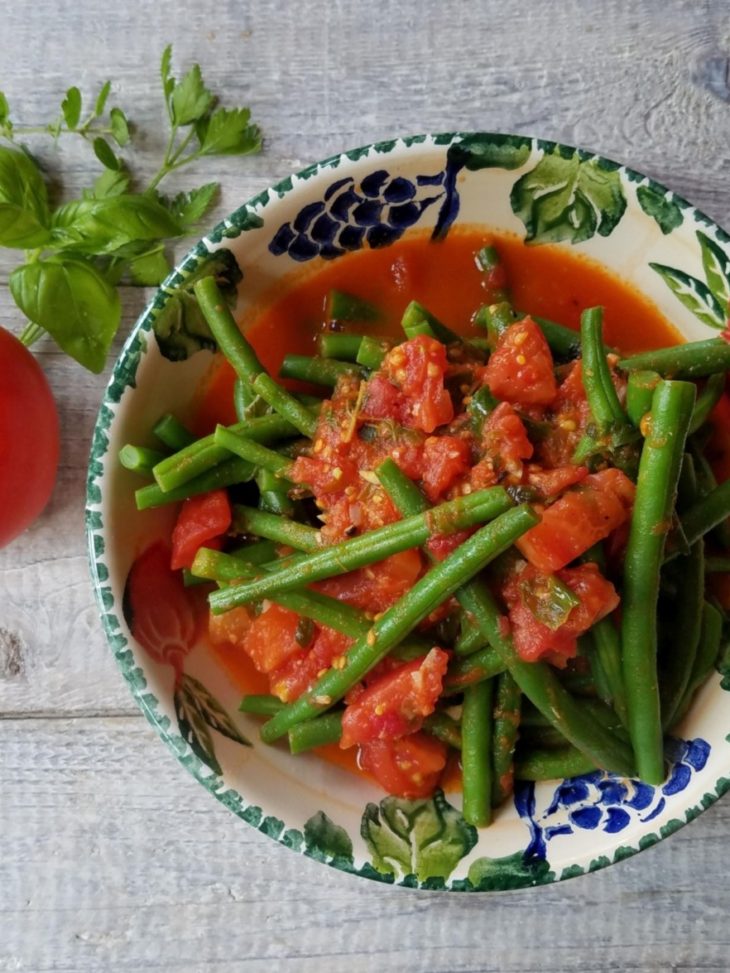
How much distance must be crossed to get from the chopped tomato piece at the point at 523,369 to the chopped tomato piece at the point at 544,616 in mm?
425

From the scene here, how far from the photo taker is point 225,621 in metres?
2.43

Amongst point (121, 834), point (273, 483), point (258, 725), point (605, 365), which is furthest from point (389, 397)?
point (121, 834)

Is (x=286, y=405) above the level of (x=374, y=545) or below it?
above

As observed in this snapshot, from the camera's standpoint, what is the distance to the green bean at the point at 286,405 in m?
2.28

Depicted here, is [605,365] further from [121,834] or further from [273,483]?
[121,834]

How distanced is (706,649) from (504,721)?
541mm

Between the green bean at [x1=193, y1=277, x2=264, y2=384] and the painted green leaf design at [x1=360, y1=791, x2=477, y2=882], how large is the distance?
46.5 inches

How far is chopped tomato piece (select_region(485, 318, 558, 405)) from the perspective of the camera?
7.16 feet

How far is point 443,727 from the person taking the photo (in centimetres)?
232

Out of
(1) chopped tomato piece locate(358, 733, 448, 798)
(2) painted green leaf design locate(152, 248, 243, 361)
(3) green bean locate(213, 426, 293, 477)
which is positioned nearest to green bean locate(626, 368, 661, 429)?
(3) green bean locate(213, 426, 293, 477)

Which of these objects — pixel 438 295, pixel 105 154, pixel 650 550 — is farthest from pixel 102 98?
pixel 650 550

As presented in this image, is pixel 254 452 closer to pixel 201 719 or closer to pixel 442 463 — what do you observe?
pixel 442 463

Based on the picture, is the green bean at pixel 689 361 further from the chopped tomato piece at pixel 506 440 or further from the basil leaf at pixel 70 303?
the basil leaf at pixel 70 303

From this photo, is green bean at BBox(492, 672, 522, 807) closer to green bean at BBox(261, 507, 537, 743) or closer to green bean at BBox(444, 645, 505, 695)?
green bean at BBox(444, 645, 505, 695)
